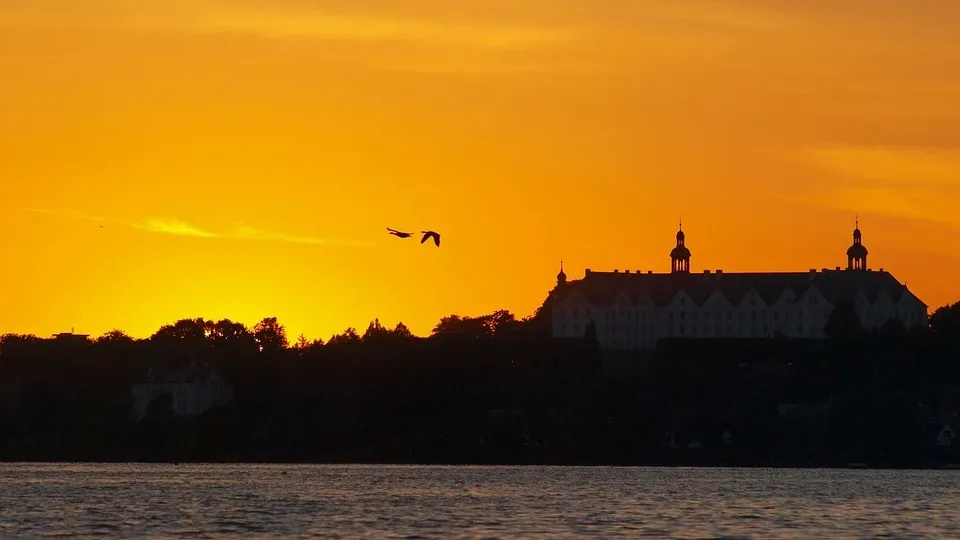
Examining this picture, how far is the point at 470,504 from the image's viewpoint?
116375 millimetres

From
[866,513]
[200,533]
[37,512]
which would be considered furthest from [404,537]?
Answer: [866,513]

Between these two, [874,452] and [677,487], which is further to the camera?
[874,452]

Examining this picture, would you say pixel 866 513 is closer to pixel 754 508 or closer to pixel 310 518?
pixel 754 508

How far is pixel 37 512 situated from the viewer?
107 meters

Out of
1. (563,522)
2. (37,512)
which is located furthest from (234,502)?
(563,522)

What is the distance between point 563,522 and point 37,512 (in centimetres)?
2635

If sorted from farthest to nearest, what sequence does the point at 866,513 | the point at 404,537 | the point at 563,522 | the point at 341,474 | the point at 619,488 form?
the point at 341,474 < the point at 619,488 < the point at 866,513 < the point at 563,522 < the point at 404,537

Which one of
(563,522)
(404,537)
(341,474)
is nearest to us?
(404,537)

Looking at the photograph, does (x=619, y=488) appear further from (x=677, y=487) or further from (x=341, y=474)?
(x=341, y=474)

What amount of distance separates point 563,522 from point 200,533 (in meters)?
17.8

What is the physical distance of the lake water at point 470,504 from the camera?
97000 mm

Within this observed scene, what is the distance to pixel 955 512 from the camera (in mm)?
114938

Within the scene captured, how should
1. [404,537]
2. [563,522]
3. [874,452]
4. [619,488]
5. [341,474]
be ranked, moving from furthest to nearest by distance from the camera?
[874,452], [341,474], [619,488], [563,522], [404,537]

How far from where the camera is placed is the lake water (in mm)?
97000
